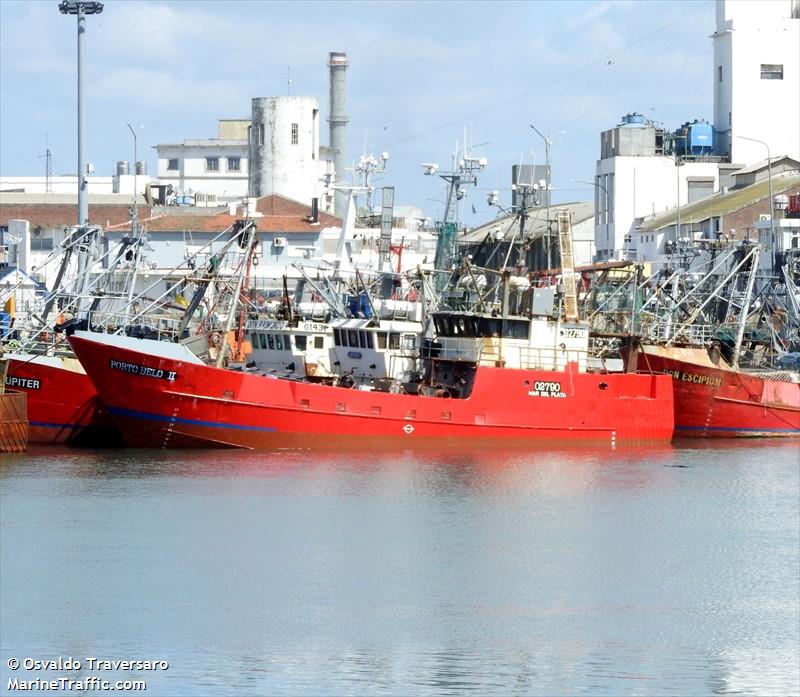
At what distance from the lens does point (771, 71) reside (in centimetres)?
7550

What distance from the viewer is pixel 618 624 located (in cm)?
2498

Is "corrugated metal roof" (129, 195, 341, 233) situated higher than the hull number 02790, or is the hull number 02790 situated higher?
"corrugated metal roof" (129, 195, 341, 233)

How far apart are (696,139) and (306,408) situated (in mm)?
41022

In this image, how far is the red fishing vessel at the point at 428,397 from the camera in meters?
38.7

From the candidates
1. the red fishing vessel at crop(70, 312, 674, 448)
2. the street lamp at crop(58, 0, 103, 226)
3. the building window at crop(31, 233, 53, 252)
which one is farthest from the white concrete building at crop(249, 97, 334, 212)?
the red fishing vessel at crop(70, 312, 674, 448)

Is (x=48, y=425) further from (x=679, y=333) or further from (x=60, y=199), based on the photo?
(x=60, y=199)

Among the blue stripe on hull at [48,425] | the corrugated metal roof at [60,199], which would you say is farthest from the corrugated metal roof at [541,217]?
the blue stripe on hull at [48,425]

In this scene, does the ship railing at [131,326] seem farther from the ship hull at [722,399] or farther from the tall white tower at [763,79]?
the tall white tower at [763,79]

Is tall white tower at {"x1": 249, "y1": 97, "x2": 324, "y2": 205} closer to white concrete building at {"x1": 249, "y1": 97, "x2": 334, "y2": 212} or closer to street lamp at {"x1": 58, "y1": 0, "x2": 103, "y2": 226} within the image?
white concrete building at {"x1": 249, "y1": 97, "x2": 334, "y2": 212}

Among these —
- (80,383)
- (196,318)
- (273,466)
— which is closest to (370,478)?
(273,466)

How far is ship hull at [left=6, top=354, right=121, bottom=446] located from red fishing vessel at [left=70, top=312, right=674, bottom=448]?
1726mm

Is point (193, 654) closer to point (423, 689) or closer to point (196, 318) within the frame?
point (423, 689)

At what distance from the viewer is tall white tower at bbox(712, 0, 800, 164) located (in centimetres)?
7538

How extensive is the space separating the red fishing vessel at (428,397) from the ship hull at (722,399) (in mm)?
2100
